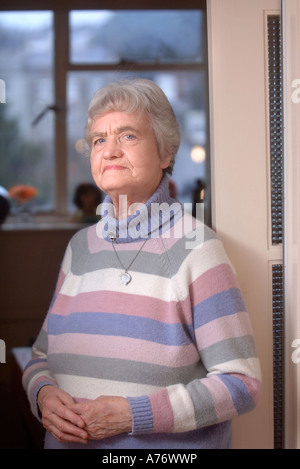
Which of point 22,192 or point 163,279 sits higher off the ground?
point 22,192

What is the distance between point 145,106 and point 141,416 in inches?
22.1

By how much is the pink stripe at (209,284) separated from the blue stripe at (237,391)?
15cm

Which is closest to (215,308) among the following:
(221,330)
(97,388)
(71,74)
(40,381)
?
(221,330)

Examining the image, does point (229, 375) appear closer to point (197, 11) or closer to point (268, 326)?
point (268, 326)

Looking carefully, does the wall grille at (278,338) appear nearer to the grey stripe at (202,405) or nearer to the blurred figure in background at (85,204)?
the grey stripe at (202,405)

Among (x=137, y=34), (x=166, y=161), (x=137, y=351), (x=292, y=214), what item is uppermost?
(x=137, y=34)

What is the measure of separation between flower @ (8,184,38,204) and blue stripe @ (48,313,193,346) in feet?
0.85

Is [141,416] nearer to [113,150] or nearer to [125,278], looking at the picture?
[125,278]

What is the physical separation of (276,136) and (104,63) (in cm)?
39

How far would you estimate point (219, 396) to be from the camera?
889 millimetres

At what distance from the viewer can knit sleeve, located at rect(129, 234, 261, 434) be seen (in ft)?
2.90

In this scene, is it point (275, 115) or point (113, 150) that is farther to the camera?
point (275, 115)

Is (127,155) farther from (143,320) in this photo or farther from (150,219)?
(143,320)

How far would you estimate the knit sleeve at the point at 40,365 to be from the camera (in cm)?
98
